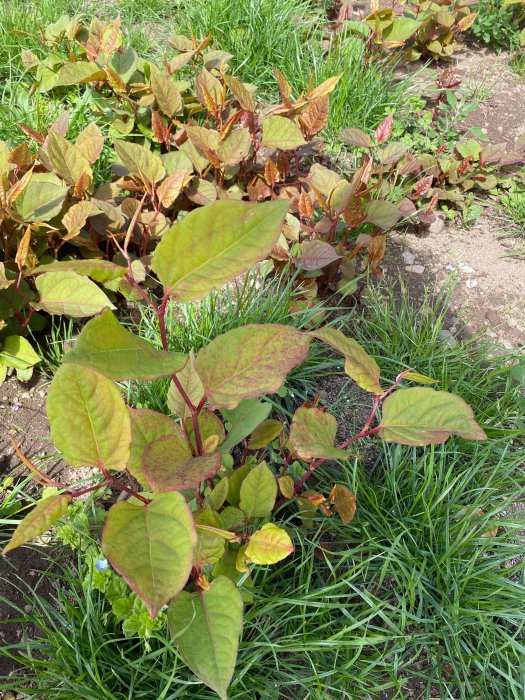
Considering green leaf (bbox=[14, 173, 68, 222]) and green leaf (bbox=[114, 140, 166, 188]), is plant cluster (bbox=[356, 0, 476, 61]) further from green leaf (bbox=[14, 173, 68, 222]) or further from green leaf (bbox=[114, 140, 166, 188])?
green leaf (bbox=[14, 173, 68, 222])

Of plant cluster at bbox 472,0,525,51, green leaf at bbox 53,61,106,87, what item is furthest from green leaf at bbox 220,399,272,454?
plant cluster at bbox 472,0,525,51

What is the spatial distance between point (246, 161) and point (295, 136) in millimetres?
395

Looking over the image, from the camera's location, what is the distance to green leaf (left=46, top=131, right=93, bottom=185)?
6.23 ft

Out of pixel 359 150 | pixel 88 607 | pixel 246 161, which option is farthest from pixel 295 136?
pixel 88 607

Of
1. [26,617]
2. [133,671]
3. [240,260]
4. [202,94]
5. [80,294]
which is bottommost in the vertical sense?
[133,671]

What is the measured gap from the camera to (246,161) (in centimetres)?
246

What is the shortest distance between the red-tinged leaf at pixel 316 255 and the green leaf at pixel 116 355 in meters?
1.18

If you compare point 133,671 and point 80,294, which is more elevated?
point 80,294

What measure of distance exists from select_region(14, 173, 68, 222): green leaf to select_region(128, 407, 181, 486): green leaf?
900 mm

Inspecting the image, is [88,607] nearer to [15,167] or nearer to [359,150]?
[15,167]

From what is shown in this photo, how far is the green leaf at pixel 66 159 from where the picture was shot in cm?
190

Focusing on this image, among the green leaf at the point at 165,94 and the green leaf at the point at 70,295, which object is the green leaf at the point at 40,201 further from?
the green leaf at the point at 165,94

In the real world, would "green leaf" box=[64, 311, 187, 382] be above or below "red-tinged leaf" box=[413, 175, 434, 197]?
above

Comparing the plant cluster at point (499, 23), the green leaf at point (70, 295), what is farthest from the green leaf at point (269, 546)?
the plant cluster at point (499, 23)
